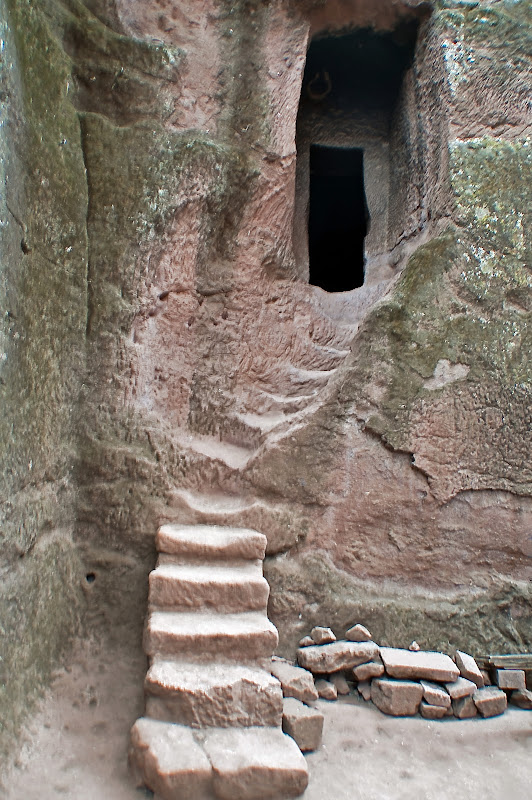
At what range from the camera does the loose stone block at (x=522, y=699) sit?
2.41 metres

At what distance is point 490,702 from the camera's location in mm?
2324

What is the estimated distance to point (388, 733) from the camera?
7.13 feet

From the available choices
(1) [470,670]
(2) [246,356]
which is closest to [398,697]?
(1) [470,670]

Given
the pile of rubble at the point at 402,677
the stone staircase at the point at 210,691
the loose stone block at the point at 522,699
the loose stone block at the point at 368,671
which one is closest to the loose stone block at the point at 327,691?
the pile of rubble at the point at 402,677

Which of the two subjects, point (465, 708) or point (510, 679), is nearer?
point (465, 708)

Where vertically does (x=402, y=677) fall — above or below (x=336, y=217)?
below

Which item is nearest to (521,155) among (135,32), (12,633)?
(135,32)

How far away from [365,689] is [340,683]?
94 mm

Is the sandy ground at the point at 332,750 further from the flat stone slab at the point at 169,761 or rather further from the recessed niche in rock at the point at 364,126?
the recessed niche in rock at the point at 364,126

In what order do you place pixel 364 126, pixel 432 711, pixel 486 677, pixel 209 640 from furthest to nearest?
pixel 364 126 → pixel 486 677 → pixel 432 711 → pixel 209 640

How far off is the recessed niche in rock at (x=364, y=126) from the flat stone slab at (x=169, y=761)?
2306 millimetres

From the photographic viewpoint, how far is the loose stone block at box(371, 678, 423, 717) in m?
2.26

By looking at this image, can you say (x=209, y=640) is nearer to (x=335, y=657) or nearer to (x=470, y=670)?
(x=335, y=657)

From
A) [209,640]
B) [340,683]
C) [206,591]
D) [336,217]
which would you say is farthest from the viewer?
[336,217]
